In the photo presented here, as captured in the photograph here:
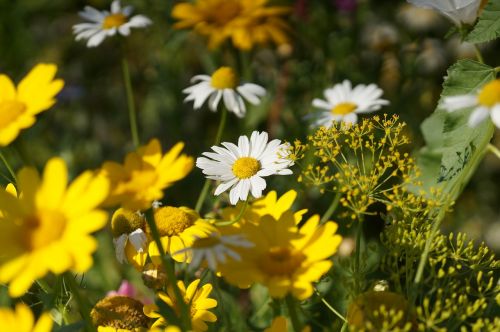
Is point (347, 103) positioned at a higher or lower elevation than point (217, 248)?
lower

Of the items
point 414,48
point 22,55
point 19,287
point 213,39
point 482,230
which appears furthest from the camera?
point 22,55

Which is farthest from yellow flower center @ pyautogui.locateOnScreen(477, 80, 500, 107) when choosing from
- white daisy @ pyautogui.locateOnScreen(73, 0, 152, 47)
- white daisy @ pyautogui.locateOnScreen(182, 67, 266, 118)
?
white daisy @ pyautogui.locateOnScreen(73, 0, 152, 47)

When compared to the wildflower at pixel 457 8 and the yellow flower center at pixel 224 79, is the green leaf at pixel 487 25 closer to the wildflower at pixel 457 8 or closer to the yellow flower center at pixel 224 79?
the wildflower at pixel 457 8

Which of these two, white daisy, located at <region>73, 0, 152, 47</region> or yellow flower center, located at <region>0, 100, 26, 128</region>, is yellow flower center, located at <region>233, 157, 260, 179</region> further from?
white daisy, located at <region>73, 0, 152, 47</region>

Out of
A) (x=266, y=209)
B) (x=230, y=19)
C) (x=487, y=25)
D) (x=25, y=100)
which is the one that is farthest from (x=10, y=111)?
(x=230, y=19)

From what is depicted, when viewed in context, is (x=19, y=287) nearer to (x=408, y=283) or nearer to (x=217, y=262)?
(x=217, y=262)

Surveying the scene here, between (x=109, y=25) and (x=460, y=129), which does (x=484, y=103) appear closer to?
(x=460, y=129)

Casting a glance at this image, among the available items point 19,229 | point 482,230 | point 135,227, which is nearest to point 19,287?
point 19,229
